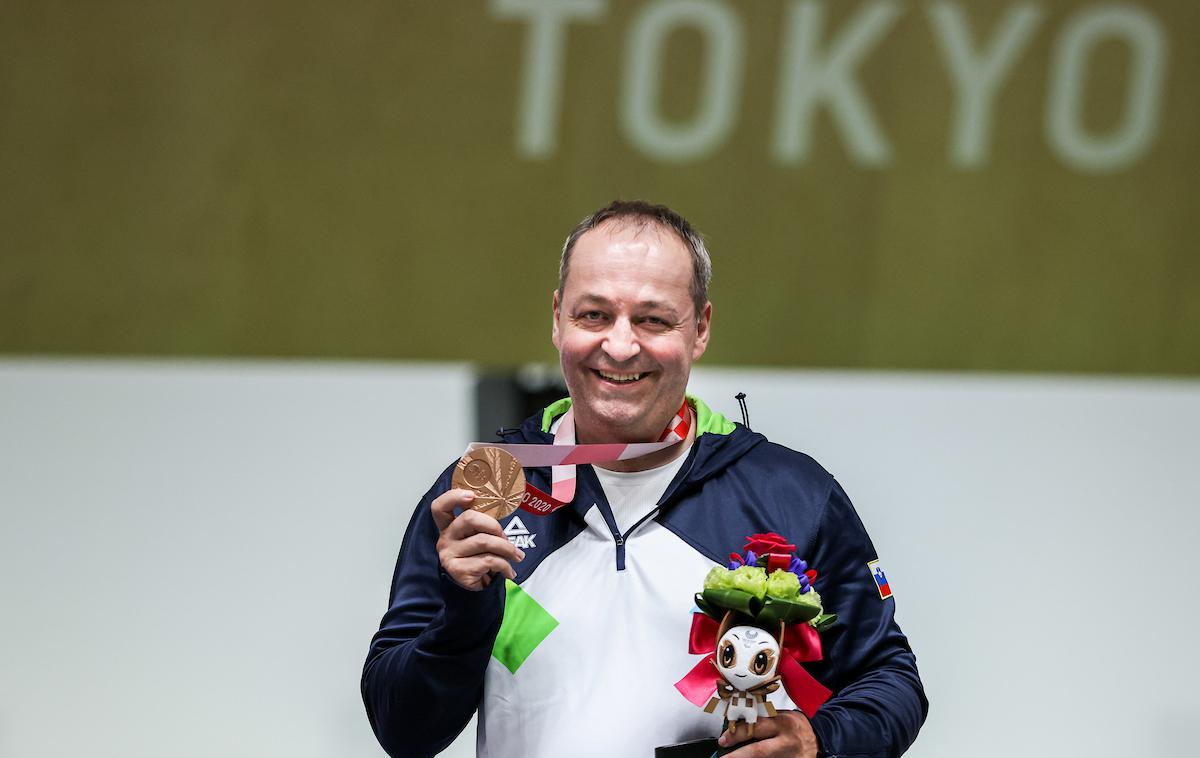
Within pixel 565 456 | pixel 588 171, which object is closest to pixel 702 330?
pixel 565 456

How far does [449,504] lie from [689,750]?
0.40m

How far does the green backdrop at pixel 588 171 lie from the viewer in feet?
13.9

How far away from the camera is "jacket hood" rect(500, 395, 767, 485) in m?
1.79

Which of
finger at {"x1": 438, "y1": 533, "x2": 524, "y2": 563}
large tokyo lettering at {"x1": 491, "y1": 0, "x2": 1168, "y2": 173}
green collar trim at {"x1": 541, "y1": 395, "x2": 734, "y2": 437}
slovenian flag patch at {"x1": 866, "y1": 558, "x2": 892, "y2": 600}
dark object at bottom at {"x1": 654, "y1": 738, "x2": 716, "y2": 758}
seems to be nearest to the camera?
finger at {"x1": 438, "y1": 533, "x2": 524, "y2": 563}

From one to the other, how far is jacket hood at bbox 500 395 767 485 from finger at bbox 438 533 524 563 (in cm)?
30

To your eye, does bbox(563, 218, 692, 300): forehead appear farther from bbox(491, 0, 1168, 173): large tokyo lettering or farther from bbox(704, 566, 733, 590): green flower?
bbox(491, 0, 1168, 173): large tokyo lettering

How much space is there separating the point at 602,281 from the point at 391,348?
283 centimetres

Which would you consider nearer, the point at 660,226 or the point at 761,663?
the point at 761,663

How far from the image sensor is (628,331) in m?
1.68

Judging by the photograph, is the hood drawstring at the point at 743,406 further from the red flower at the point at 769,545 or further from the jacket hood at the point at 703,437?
the red flower at the point at 769,545
